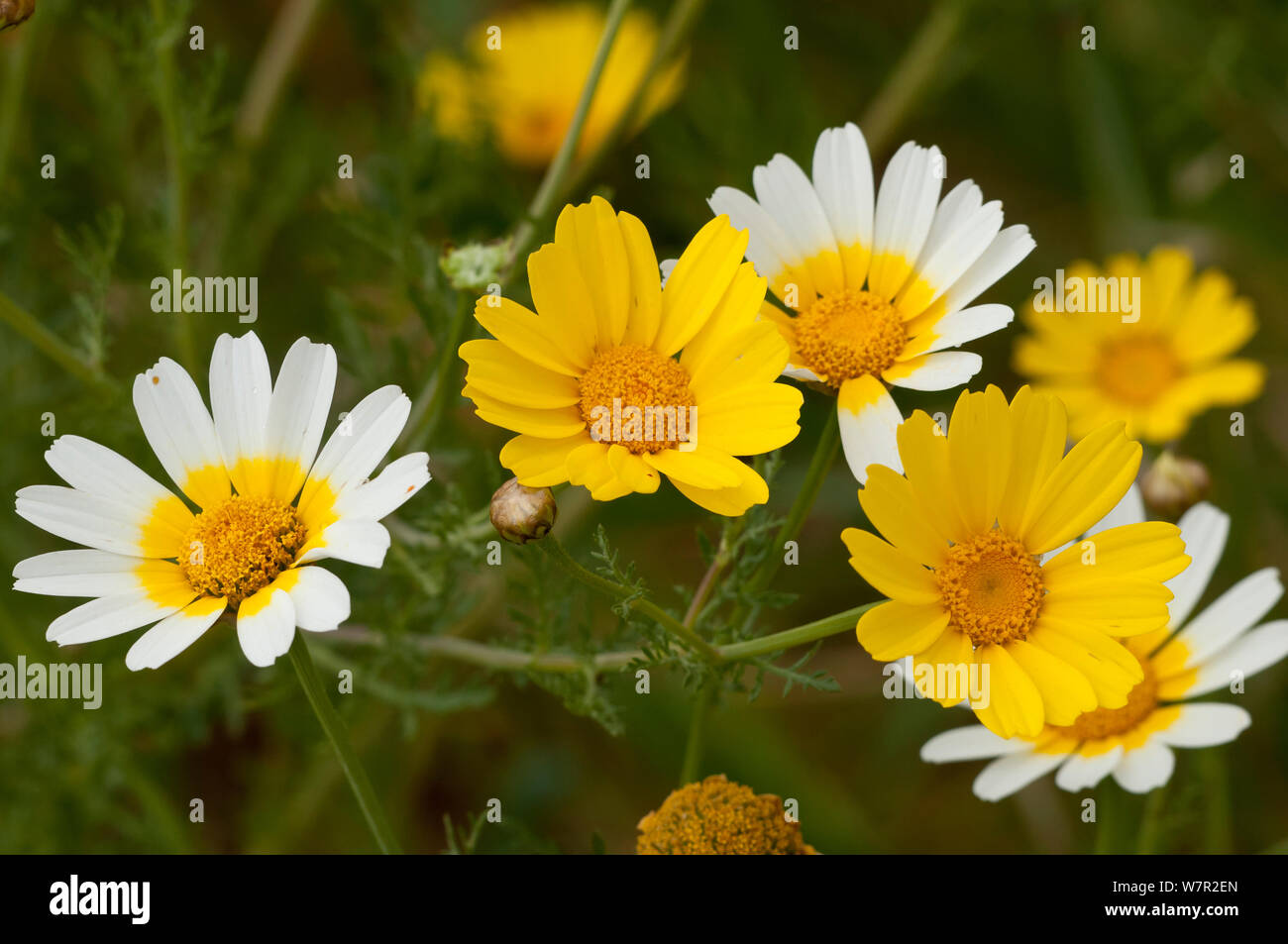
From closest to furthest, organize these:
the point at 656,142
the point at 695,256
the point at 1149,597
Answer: the point at 1149,597 → the point at 695,256 → the point at 656,142

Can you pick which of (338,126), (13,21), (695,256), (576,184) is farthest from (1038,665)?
(338,126)

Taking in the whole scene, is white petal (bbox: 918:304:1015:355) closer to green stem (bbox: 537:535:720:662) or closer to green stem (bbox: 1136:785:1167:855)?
green stem (bbox: 537:535:720:662)

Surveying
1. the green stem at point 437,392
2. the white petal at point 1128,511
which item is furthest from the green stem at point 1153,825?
the green stem at point 437,392

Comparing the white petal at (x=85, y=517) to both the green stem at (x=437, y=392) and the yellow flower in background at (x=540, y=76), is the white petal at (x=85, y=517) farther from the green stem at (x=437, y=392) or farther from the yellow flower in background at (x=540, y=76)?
the yellow flower in background at (x=540, y=76)

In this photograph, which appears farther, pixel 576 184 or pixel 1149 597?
pixel 576 184
